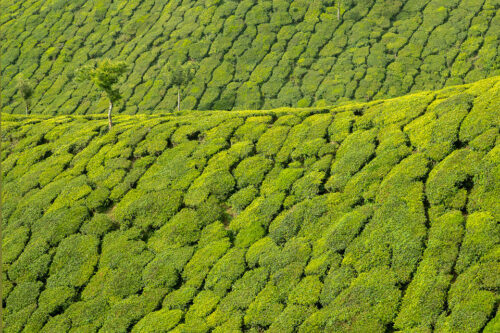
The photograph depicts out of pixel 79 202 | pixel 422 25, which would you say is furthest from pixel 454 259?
pixel 422 25

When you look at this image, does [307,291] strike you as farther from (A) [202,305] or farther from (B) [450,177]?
(B) [450,177]

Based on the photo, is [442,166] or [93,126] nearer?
[442,166]

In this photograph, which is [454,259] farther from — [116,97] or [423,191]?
[116,97]

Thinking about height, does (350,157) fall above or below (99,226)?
above

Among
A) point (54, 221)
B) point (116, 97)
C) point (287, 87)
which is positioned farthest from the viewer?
point (287, 87)

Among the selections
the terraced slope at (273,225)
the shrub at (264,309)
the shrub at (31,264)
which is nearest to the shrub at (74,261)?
the terraced slope at (273,225)

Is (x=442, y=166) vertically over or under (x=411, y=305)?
over

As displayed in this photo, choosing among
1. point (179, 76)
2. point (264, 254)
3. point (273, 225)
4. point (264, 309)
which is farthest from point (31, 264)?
point (179, 76)

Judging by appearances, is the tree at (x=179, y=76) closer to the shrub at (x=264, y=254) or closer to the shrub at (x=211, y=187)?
the shrub at (x=211, y=187)
